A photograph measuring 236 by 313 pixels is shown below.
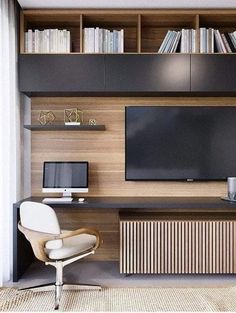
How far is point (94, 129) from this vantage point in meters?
3.31

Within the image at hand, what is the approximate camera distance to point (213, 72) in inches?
117

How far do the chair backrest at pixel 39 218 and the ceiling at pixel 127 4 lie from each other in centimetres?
177

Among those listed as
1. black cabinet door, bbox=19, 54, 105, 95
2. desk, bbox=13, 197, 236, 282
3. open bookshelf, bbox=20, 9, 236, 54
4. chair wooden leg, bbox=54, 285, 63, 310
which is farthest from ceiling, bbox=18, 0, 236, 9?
chair wooden leg, bbox=54, 285, 63, 310

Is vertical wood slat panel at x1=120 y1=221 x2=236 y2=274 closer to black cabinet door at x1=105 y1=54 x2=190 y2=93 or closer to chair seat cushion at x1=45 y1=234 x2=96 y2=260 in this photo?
chair seat cushion at x1=45 y1=234 x2=96 y2=260

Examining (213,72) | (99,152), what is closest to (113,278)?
(99,152)

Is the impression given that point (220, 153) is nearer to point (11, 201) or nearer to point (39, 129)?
point (39, 129)

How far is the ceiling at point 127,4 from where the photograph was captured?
9.45 feet

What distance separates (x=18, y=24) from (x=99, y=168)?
5.14 feet

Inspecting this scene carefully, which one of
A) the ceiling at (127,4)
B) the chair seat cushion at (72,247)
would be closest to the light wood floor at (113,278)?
the chair seat cushion at (72,247)

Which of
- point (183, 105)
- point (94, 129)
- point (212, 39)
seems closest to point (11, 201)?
point (94, 129)

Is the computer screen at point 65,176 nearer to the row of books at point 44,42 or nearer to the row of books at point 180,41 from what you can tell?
the row of books at point 44,42

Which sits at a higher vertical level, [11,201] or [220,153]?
[220,153]

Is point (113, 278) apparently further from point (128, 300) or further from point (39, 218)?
point (39, 218)

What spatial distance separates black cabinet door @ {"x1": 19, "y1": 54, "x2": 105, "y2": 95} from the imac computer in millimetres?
724
